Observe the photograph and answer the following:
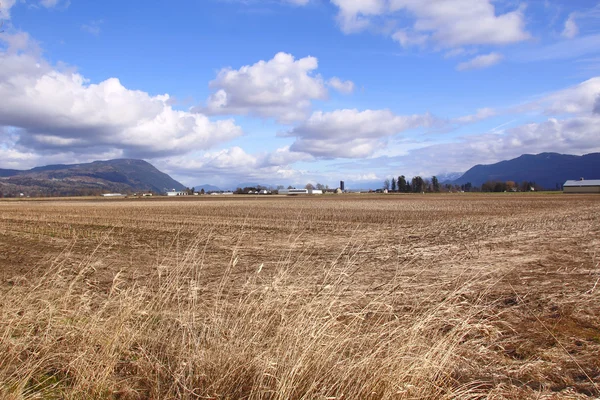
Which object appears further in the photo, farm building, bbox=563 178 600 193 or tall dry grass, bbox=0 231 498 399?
farm building, bbox=563 178 600 193

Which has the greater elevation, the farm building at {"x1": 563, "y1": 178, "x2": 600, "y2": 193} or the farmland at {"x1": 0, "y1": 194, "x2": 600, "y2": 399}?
the farm building at {"x1": 563, "y1": 178, "x2": 600, "y2": 193}

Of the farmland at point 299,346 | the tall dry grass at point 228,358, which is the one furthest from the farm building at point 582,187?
the tall dry grass at point 228,358

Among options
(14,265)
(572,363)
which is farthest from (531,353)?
(14,265)

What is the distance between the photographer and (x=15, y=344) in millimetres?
5395

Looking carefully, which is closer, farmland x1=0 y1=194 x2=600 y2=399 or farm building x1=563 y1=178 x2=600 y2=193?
farmland x1=0 y1=194 x2=600 y2=399

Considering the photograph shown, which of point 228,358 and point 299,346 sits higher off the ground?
Result: point 299,346

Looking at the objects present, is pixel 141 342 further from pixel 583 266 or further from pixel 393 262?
pixel 583 266

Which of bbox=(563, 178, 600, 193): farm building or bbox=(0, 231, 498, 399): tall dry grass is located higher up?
bbox=(563, 178, 600, 193): farm building

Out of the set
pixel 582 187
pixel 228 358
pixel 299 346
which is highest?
pixel 582 187

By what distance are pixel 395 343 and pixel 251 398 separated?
1991mm

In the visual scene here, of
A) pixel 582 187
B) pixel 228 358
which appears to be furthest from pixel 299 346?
pixel 582 187

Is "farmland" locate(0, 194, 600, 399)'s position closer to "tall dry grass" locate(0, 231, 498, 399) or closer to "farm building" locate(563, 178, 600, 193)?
"tall dry grass" locate(0, 231, 498, 399)

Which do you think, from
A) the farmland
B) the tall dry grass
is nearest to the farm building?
the farmland

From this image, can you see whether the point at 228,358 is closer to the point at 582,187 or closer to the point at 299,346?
the point at 299,346
